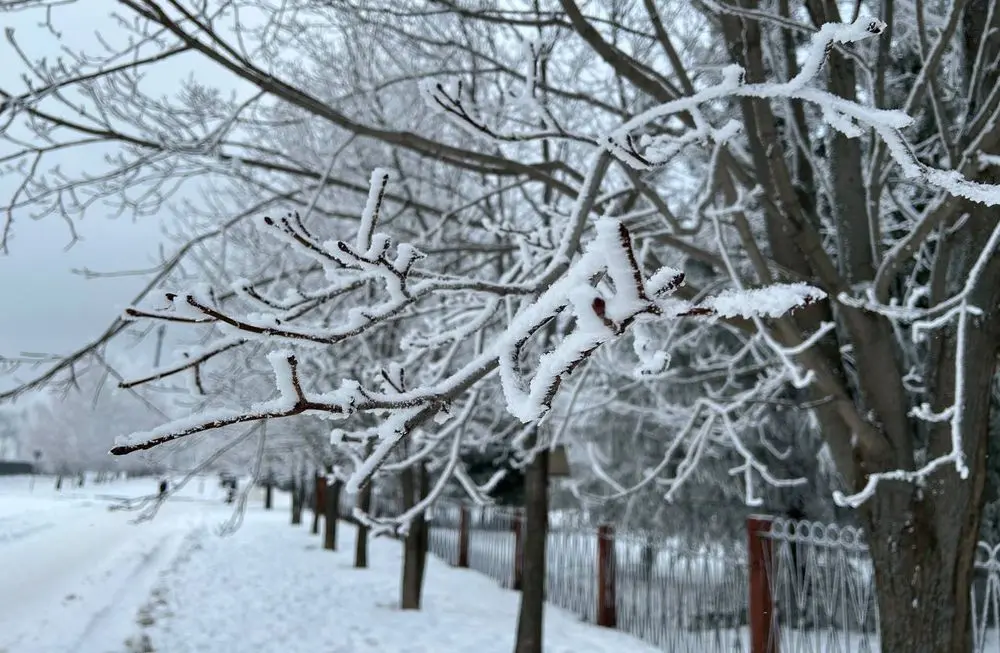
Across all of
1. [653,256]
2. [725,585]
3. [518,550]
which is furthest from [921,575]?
[518,550]

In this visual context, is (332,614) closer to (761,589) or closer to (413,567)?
(413,567)

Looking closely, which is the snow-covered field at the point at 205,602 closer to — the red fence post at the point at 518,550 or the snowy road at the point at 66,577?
the snowy road at the point at 66,577

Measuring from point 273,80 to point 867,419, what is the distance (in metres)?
3.13

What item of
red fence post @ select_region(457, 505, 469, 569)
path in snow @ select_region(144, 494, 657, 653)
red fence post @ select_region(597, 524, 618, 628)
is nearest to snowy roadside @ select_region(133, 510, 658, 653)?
path in snow @ select_region(144, 494, 657, 653)

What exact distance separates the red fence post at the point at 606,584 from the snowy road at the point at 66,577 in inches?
186

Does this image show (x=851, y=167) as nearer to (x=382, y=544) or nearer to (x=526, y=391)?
(x=526, y=391)

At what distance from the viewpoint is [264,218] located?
54.7 inches

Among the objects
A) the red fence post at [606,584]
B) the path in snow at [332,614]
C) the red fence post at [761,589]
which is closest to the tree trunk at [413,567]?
the path in snow at [332,614]

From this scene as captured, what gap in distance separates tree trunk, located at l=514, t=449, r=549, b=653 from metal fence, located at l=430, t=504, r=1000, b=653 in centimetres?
121

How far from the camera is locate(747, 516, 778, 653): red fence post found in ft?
16.8

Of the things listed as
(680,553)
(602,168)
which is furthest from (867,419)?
(680,553)

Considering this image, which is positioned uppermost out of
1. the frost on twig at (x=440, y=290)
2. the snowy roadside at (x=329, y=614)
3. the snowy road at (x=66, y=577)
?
the frost on twig at (x=440, y=290)

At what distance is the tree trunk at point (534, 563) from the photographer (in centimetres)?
604

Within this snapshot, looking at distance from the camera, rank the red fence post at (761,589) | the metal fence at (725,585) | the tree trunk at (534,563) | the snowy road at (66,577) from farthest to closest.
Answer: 1. the snowy road at (66,577)
2. the tree trunk at (534,563)
3. the red fence post at (761,589)
4. the metal fence at (725,585)
